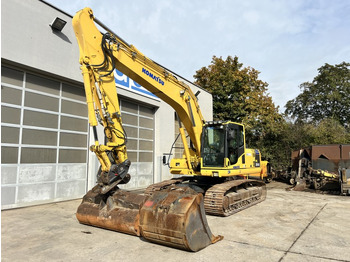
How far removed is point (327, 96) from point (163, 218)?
106ft

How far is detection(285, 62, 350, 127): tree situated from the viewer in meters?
30.2

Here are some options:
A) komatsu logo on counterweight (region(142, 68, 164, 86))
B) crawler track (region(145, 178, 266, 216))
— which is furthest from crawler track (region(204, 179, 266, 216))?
komatsu logo on counterweight (region(142, 68, 164, 86))

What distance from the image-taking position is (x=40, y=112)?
29.1 feet

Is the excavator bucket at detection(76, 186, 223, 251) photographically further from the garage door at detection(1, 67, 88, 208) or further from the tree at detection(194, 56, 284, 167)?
the tree at detection(194, 56, 284, 167)

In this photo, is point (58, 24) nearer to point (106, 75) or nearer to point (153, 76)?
point (153, 76)

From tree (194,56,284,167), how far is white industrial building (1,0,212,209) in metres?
15.9

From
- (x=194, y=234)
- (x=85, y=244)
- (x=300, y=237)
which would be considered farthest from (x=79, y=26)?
(x=300, y=237)

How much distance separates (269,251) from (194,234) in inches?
50.0

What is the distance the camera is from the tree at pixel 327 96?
30250 mm

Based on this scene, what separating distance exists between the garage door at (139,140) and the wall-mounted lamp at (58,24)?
391 cm

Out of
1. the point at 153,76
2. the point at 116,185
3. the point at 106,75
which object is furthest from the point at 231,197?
the point at 106,75

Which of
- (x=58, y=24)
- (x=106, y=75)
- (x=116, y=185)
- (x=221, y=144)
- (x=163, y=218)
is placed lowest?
(x=163, y=218)

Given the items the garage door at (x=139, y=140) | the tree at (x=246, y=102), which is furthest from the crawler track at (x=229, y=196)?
the tree at (x=246, y=102)

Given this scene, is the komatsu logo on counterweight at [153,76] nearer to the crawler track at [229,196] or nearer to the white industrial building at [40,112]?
the crawler track at [229,196]
